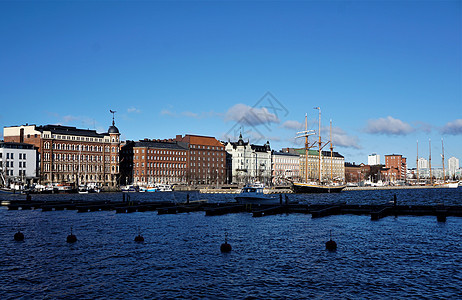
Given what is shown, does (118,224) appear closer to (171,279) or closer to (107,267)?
(107,267)

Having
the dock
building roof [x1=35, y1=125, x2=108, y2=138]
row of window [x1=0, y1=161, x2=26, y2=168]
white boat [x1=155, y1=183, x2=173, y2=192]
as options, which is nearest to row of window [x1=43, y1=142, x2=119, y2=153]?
building roof [x1=35, y1=125, x2=108, y2=138]

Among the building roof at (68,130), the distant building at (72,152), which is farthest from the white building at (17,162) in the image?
the building roof at (68,130)

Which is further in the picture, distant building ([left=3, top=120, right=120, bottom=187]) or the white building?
distant building ([left=3, top=120, right=120, bottom=187])

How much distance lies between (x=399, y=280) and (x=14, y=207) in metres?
68.9

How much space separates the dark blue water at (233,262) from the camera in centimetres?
2728

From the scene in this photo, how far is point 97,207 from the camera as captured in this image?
7712 cm

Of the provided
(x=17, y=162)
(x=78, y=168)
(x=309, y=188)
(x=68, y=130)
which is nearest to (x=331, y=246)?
(x=309, y=188)

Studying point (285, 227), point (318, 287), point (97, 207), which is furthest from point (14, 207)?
point (318, 287)

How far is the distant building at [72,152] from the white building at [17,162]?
3.38m

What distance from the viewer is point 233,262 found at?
113ft

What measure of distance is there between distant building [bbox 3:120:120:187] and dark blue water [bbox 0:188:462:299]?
395 ft

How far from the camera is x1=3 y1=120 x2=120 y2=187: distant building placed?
554 feet

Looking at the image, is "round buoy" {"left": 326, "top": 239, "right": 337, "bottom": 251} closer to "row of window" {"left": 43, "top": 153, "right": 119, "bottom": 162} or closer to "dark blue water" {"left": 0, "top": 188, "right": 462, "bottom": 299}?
"dark blue water" {"left": 0, "top": 188, "right": 462, "bottom": 299}

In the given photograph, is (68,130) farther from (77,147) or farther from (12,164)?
(12,164)
